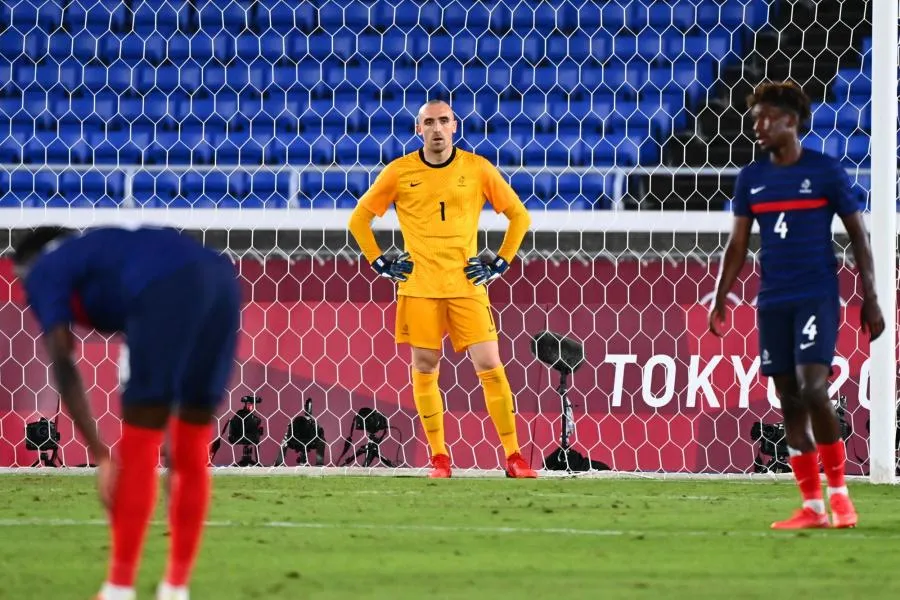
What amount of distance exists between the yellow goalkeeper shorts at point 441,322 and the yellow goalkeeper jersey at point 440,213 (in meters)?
0.04

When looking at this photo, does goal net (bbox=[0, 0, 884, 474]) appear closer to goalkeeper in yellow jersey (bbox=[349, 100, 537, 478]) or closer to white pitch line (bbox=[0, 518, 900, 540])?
goalkeeper in yellow jersey (bbox=[349, 100, 537, 478])

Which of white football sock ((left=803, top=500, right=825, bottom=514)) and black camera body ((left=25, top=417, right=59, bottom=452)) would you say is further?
black camera body ((left=25, top=417, right=59, bottom=452))

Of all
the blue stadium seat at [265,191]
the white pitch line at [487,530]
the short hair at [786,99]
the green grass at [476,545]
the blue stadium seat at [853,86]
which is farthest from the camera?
the blue stadium seat at [853,86]

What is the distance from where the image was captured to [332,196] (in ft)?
33.9

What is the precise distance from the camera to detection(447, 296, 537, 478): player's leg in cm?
659

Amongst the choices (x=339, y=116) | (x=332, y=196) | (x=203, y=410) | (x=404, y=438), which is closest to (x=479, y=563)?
(x=203, y=410)

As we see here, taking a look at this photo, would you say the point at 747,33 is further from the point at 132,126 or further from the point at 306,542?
the point at 306,542

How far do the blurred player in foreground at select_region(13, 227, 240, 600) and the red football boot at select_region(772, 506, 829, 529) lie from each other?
2.08 metres

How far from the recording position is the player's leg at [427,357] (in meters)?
6.60

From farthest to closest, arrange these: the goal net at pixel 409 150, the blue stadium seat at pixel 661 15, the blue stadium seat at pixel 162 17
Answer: the blue stadium seat at pixel 162 17 < the blue stadium seat at pixel 661 15 < the goal net at pixel 409 150

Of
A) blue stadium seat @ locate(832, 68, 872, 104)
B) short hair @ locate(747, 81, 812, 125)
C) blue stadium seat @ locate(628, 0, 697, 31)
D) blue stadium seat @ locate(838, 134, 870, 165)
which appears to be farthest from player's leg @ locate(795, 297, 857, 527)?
blue stadium seat @ locate(628, 0, 697, 31)

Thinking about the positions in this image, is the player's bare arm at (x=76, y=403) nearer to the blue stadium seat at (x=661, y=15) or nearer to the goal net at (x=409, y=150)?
the goal net at (x=409, y=150)

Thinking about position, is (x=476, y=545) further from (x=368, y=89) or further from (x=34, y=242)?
(x=368, y=89)

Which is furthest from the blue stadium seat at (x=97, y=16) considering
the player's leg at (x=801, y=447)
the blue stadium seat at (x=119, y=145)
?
the player's leg at (x=801, y=447)
